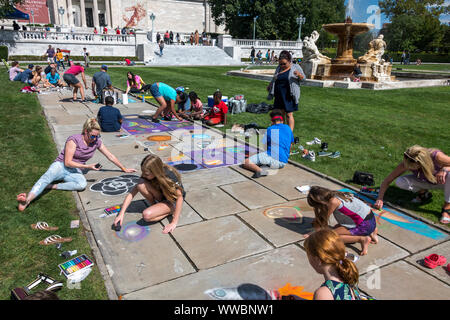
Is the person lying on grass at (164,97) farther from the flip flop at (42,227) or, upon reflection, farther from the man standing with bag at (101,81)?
the flip flop at (42,227)

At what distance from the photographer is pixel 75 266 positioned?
370 centimetres

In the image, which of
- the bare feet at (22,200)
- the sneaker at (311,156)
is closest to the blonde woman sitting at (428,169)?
the sneaker at (311,156)

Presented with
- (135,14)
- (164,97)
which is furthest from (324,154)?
(135,14)

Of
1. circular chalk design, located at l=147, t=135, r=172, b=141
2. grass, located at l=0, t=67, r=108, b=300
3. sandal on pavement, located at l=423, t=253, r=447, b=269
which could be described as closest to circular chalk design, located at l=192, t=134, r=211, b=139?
circular chalk design, located at l=147, t=135, r=172, b=141

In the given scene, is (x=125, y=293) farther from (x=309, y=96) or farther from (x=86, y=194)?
(x=309, y=96)

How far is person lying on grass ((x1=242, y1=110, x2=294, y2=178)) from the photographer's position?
6512mm

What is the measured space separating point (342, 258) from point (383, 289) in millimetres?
1205

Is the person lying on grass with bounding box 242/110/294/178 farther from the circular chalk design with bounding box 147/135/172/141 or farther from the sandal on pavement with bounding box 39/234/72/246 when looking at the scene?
the sandal on pavement with bounding box 39/234/72/246

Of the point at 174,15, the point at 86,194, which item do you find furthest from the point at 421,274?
the point at 174,15

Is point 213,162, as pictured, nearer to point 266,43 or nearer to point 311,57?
point 311,57

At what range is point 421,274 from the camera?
12.3 ft

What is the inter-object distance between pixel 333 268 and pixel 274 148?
13.4 ft

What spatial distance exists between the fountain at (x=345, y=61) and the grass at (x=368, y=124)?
10.5 feet
